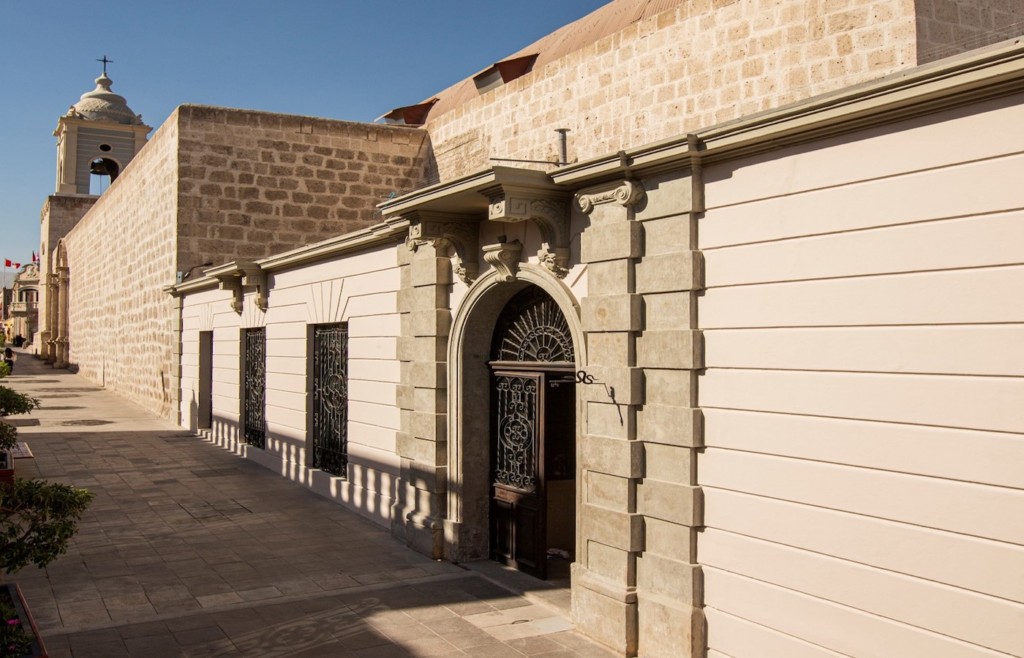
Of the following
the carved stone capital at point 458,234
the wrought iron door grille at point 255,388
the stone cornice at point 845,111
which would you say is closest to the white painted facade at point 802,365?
the stone cornice at point 845,111

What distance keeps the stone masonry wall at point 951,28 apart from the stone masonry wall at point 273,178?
1143cm

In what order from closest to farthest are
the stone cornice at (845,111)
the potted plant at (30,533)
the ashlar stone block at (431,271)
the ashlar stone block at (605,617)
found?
the stone cornice at (845,111) < the potted plant at (30,533) < the ashlar stone block at (605,617) < the ashlar stone block at (431,271)

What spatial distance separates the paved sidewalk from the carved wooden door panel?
0.68 feet

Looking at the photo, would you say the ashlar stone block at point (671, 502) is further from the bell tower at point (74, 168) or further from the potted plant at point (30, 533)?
the bell tower at point (74, 168)

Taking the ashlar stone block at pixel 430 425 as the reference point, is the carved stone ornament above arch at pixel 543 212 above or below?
above

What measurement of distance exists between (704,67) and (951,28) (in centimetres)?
273

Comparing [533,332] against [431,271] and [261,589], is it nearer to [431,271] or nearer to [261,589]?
A: [431,271]

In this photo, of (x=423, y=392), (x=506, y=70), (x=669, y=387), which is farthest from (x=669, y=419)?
(x=506, y=70)

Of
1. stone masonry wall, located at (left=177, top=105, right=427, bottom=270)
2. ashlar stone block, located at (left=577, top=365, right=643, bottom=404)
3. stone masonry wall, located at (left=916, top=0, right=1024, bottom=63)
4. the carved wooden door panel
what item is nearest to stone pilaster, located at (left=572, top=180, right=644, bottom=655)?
ashlar stone block, located at (left=577, top=365, right=643, bottom=404)

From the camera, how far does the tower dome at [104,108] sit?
40056 millimetres

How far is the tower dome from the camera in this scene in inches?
1577

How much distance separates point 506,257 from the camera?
22.3 ft

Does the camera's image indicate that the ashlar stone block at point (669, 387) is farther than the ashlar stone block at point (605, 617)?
No

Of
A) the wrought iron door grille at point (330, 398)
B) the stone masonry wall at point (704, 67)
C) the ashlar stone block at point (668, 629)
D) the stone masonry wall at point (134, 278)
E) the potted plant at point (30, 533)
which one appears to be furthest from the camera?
the stone masonry wall at point (134, 278)
